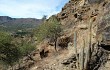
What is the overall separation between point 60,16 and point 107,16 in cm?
3774

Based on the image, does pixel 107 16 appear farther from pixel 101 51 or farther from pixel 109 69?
pixel 109 69

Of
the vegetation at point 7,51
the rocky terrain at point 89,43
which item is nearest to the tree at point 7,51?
the vegetation at point 7,51

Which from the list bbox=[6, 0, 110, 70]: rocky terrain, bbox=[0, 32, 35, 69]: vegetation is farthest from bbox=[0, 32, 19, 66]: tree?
bbox=[6, 0, 110, 70]: rocky terrain

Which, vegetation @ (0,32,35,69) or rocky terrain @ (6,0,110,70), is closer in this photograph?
rocky terrain @ (6,0,110,70)

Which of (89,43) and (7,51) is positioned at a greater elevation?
(89,43)

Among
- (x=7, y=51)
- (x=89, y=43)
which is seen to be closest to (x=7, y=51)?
(x=7, y=51)

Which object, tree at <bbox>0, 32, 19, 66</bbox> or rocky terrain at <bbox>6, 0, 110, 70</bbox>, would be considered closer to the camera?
rocky terrain at <bbox>6, 0, 110, 70</bbox>

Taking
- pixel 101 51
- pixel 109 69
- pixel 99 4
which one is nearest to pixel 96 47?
pixel 101 51

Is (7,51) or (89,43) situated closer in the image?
(89,43)

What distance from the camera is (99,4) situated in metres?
43.4

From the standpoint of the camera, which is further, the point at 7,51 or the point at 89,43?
the point at 7,51

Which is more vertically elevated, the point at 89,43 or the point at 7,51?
the point at 89,43

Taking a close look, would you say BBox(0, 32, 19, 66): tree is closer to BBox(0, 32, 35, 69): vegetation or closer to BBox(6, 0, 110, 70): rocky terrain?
BBox(0, 32, 35, 69): vegetation

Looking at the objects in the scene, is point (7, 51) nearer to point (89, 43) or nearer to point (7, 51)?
point (7, 51)
